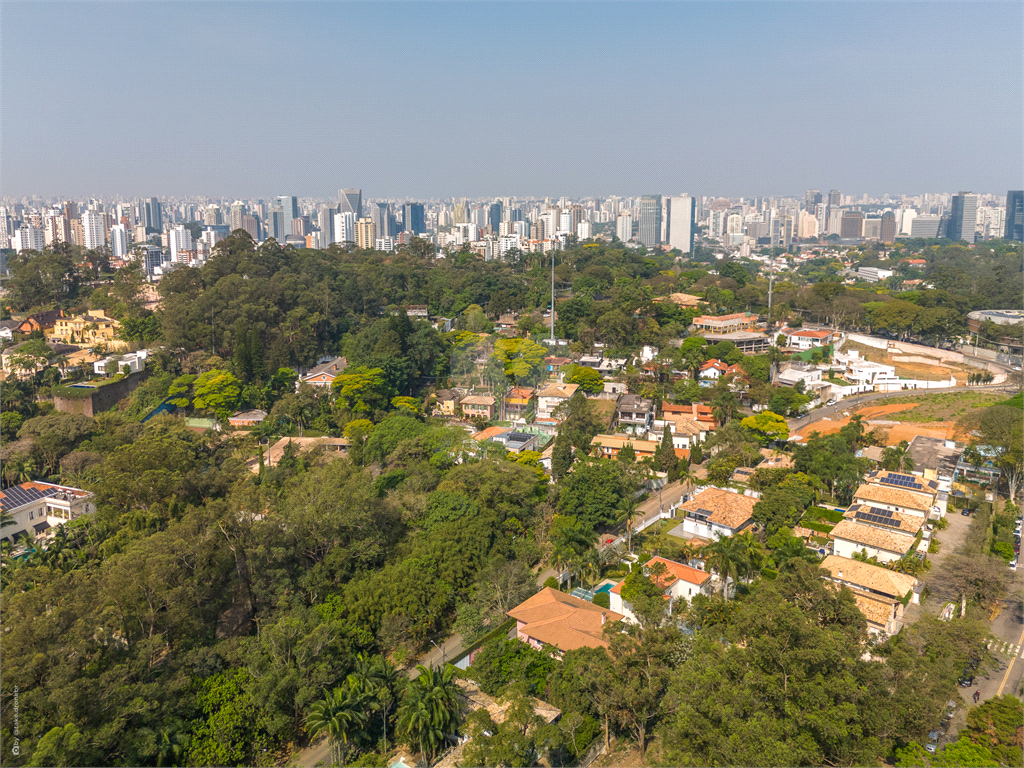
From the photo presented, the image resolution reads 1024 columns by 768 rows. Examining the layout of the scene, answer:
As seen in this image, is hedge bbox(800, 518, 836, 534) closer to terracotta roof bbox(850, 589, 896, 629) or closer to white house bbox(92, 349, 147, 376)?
terracotta roof bbox(850, 589, 896, 629)

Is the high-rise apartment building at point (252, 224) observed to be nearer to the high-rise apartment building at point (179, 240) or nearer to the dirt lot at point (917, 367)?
the high-rise apartment building at point (179, 240)

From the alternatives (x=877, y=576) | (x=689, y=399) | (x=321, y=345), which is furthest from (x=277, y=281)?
(x=877, y=576)

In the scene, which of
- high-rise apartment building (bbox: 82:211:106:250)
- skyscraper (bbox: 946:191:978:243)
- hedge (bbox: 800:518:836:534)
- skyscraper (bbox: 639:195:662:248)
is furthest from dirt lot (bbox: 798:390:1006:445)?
skyscraper (bbox: 946:191:978:243)

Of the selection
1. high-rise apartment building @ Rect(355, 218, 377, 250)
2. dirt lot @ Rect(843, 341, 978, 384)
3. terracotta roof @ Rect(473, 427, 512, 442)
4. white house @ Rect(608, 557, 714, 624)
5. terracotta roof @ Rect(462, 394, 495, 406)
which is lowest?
white house @ Rect(608, 557, 714, 624)

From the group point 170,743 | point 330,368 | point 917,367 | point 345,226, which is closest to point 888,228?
point 917,367

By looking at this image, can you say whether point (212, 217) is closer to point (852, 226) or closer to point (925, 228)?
point (852, 226)

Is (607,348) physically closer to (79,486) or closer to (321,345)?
(321,345)

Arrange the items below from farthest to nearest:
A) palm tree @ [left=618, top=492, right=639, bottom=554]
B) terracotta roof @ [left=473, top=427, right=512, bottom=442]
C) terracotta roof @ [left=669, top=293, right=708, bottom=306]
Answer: terracotta roof @ [left=669, top=293, right=708, bottom=306]
terracotta roof @ [left=473, top=427, right=512, bottom=442]
palm tree @ [left=618, top=492, right=639, bottom=554]
